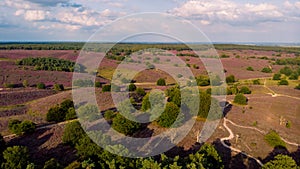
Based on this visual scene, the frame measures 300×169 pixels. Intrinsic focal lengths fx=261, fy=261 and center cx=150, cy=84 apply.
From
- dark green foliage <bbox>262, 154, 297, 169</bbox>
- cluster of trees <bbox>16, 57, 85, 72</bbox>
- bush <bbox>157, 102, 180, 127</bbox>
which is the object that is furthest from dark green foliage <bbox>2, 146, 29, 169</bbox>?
cluster of trees <bbox>16, 57, 85, 72</bbox>

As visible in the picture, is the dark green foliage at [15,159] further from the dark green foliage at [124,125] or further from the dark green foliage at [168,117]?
the dark green foliage at [168,117]

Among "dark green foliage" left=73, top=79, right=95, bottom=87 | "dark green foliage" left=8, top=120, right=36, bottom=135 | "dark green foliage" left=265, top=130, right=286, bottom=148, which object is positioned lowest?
"dark green foliage" left=265, top=130, right=286, bottom=148

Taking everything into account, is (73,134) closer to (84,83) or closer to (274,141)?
(274,141)

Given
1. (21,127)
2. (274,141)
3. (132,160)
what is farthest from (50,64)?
(274,141)

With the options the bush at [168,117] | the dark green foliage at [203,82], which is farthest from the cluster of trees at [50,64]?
the bush at [168,117]

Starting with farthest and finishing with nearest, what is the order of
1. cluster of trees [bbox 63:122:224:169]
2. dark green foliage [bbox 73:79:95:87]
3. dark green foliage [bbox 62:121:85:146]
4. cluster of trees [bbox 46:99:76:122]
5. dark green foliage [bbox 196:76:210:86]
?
dark green foliage [bbox 196:76:210:86], dark green foliage [bbox 73:79:95:87], cluster of trees [bbox 46:99:76:122], dark green foliage [bbox 62:121:85:146], cluster of trees [bbox 63:122:224:169]

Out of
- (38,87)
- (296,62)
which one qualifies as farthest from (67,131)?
(296,62)

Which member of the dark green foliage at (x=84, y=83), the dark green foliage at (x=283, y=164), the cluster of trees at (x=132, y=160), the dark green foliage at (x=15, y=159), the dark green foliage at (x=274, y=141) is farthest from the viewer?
the dark green foliage at (x=84, y=83)

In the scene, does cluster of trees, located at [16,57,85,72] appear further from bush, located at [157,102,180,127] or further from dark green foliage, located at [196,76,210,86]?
bush, located at [157,102,180,127]
